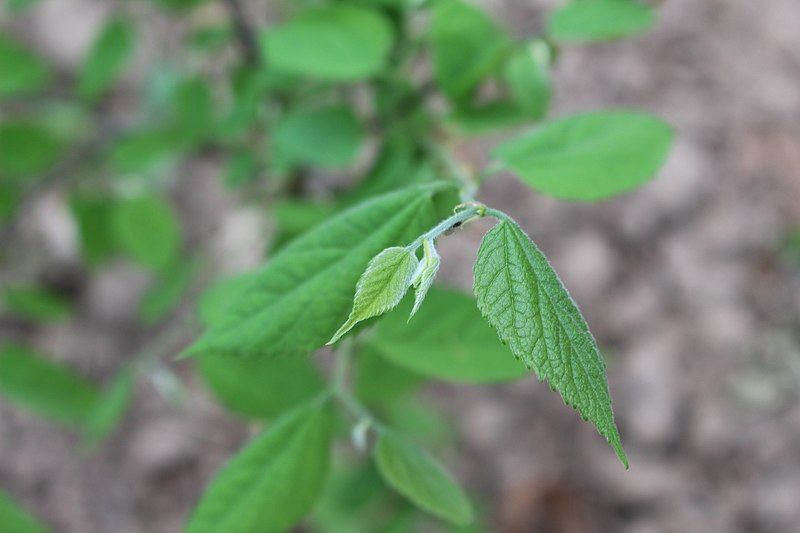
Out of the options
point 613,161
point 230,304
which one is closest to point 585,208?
point 613,161

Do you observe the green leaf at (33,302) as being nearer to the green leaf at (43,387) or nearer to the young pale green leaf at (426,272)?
the green leaf at (43,387)

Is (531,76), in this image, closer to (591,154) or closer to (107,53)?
(591,154)

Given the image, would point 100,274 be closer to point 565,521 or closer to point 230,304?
point 565,521

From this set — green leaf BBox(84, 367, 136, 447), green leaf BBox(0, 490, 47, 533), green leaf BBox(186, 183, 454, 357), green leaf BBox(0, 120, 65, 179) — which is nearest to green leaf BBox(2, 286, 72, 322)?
green leaf BBox(0, 120, 65, 179)

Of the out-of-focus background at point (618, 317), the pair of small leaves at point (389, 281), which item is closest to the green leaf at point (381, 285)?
the pair of small leaves at point (389, 281)

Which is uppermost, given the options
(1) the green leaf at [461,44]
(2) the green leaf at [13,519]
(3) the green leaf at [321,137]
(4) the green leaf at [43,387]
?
(1) the green leaf at [461,44]

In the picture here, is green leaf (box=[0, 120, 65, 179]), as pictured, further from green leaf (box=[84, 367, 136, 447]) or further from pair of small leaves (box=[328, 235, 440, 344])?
pair of small leaves (box=[328, 235, 440, 344])
